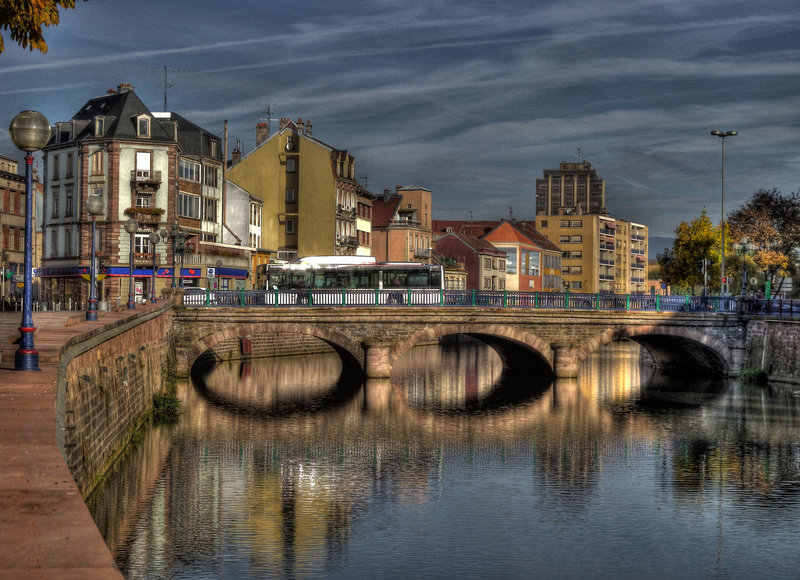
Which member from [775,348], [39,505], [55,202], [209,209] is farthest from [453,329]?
[39,505]

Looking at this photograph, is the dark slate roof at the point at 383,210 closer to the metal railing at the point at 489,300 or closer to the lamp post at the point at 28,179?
the metal railing at the point at 489,300

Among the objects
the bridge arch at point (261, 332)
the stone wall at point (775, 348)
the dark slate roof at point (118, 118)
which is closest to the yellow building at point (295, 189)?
the dark slate roof at point (118, 118)

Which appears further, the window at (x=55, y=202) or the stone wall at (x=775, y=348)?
the window at (x=55, y=202)

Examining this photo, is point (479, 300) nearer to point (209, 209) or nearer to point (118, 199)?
point (118, 199)

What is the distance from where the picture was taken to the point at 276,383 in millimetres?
58812

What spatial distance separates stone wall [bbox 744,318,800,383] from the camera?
184 ft

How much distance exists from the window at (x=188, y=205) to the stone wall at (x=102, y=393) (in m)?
39.3

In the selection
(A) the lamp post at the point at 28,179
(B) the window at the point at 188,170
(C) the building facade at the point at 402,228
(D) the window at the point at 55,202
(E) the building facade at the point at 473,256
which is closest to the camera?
(A) the lamp post at the point at 28,179

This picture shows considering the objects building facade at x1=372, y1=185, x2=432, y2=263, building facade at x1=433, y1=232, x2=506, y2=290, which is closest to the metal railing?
building facade at x1=372, y1=185, x2=432, y2=263

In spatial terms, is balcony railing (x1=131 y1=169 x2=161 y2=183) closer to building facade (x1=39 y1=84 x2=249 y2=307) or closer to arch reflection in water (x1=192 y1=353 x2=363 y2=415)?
building facade (x1=39 y1=84 x2=249 y2=307)

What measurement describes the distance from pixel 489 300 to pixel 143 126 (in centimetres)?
Result: 3493

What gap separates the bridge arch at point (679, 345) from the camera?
58.9 m

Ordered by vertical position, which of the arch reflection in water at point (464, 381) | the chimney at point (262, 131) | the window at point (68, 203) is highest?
the chimney at point (262, 131)

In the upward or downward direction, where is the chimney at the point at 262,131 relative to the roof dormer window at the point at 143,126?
upward
